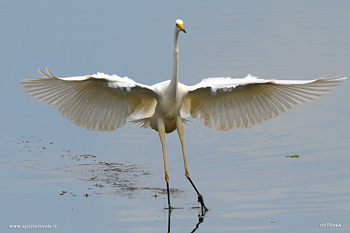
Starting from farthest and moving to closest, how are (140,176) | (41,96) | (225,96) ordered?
(140,176)
(225,96)
(41,96)

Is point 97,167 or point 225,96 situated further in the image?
point 97,167

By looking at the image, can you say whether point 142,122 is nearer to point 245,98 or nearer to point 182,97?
point 182,97

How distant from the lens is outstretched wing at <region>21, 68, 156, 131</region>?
11570 millimetres

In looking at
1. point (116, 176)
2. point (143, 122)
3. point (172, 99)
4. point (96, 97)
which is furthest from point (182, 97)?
point (116, 176)

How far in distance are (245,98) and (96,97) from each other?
257 centimetres

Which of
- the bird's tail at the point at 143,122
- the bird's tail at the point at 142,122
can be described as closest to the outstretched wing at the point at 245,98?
the bird's tail at the point at 143,122

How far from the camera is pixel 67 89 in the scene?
1184 centimetres

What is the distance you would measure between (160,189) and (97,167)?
1.85m

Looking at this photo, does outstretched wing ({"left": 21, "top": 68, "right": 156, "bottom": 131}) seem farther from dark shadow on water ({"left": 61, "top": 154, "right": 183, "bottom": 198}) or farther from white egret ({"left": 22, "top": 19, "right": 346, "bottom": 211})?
dark shadow on water ({"left": 61, "top": 154, "right": 183, "bottom": 198})

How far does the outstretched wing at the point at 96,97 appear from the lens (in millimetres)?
11570

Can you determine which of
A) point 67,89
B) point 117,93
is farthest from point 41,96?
point 117,93

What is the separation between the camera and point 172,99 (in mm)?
12156

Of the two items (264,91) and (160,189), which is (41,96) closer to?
(160,189)

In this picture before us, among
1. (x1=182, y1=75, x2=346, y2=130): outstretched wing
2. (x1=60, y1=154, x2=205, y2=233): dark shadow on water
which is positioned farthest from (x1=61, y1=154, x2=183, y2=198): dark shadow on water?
(x1=182, y1=75, x2=346, y2=130): outstretched wing
